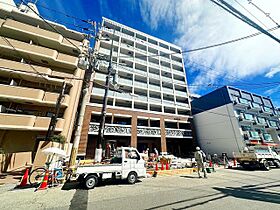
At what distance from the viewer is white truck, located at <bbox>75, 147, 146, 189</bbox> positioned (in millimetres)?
7016

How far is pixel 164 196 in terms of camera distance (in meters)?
5.75

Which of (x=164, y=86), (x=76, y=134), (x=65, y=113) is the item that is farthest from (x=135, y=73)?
(x=76, y=134)

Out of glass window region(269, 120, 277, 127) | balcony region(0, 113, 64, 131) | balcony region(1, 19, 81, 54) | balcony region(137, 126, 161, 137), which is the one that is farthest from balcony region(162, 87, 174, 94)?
glass window region(269, 120, 277, 127)

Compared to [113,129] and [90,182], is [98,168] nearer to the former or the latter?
[90,182]

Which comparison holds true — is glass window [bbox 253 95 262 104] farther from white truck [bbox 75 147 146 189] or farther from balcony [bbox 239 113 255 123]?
white truck [bbox 75 147 146 189]

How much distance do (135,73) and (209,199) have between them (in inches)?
899

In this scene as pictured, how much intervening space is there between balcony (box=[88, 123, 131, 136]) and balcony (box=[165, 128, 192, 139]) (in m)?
6.96

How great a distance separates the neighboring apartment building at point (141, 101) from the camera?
69.9ft

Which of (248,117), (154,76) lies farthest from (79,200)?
(248,117)

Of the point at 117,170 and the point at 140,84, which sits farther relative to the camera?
the point at 140,84

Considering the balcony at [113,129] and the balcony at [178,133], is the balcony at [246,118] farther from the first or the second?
the balcony at [113,129]

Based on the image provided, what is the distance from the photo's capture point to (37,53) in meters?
16.3

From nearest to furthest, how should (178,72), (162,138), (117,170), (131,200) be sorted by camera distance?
(131,200), (117,170), (162,138), (178,72)

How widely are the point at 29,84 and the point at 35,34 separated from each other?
19.8 ft
